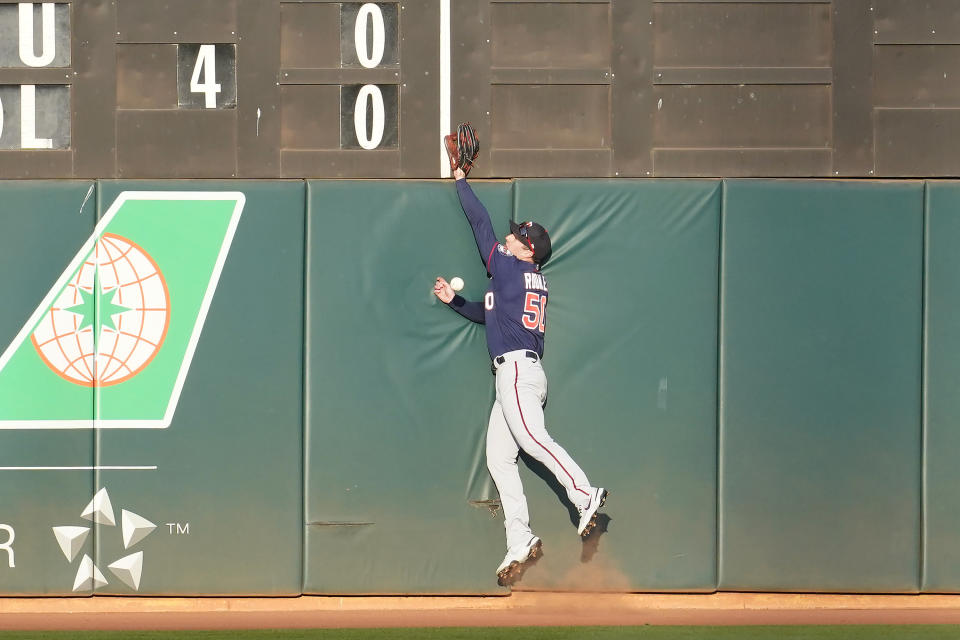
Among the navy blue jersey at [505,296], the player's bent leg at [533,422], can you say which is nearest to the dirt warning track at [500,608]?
the player's bent leg at [533,422]

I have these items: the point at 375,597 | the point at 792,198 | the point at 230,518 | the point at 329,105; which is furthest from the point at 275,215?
the point at 792,198

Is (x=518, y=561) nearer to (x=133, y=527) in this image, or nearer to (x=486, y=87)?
(x=133, y=527)

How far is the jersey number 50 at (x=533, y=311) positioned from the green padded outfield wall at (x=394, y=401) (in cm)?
36

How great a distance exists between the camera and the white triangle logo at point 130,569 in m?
7.26

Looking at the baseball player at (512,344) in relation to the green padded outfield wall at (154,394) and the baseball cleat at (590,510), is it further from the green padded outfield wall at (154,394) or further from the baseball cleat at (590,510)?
the green padded outfield wall at (154,394)

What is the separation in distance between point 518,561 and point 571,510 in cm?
45

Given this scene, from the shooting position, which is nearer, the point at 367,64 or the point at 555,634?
the point at 555,634

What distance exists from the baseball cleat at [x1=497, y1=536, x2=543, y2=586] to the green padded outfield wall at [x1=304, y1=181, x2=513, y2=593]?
9 cm

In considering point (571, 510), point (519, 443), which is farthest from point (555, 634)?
point (519, 443)

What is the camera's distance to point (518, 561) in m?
7.16

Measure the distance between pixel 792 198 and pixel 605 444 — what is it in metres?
1.86

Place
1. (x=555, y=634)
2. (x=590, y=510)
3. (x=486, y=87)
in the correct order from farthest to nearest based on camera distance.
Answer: (x=486, y=87) < (x=590, y=510) < (x=555, y=634)

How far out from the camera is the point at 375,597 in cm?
736

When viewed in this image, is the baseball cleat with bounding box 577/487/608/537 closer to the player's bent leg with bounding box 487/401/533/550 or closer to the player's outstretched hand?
the player's bent leg with bounding box 487/401/533/550
